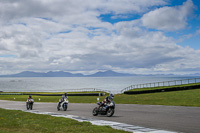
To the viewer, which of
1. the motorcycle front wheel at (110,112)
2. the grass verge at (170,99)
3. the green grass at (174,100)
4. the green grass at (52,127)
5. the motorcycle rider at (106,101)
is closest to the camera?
the green grass at (52,127)

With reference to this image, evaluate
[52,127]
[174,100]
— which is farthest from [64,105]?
[174,100]

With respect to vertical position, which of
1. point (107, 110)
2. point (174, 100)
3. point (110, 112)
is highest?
point (174, 100)

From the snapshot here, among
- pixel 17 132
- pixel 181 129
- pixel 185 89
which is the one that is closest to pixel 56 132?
pixel 17 132

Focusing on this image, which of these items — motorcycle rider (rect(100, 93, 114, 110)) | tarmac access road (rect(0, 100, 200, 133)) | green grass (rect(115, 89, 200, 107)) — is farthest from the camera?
green grass (rect(115, 89, 200, 107))

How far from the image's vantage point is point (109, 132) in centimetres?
1024

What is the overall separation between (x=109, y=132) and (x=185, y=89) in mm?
33623

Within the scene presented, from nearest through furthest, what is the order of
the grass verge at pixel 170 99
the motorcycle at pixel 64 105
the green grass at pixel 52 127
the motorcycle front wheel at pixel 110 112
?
the green grass at pixel 52 127 < the motorcycle front wheel at pixel 110 112 < the motorcycle at pixel 64 105 < the grass verge at pixel 170 99

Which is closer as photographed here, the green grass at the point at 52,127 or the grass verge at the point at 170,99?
the green grass at the point at 52,127

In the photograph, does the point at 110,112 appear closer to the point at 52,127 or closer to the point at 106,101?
the point at 106,101

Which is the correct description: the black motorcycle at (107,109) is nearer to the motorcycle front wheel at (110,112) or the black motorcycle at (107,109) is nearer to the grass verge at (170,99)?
the motorcycle front wheel at (110,112)

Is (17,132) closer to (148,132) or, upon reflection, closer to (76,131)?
(76,131)

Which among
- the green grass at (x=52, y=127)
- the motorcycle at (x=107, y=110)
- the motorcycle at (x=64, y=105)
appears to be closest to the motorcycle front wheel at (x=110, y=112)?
the motorcycle at (x=107, y=110)

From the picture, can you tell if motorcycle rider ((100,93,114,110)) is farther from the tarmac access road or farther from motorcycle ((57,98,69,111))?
motorcycle ((57,98,69,111))

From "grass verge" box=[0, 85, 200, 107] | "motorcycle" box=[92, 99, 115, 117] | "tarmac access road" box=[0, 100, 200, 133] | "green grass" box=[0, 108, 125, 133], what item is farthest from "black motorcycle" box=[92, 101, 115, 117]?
"grass verge" box=[0, 85, 200, 107]
